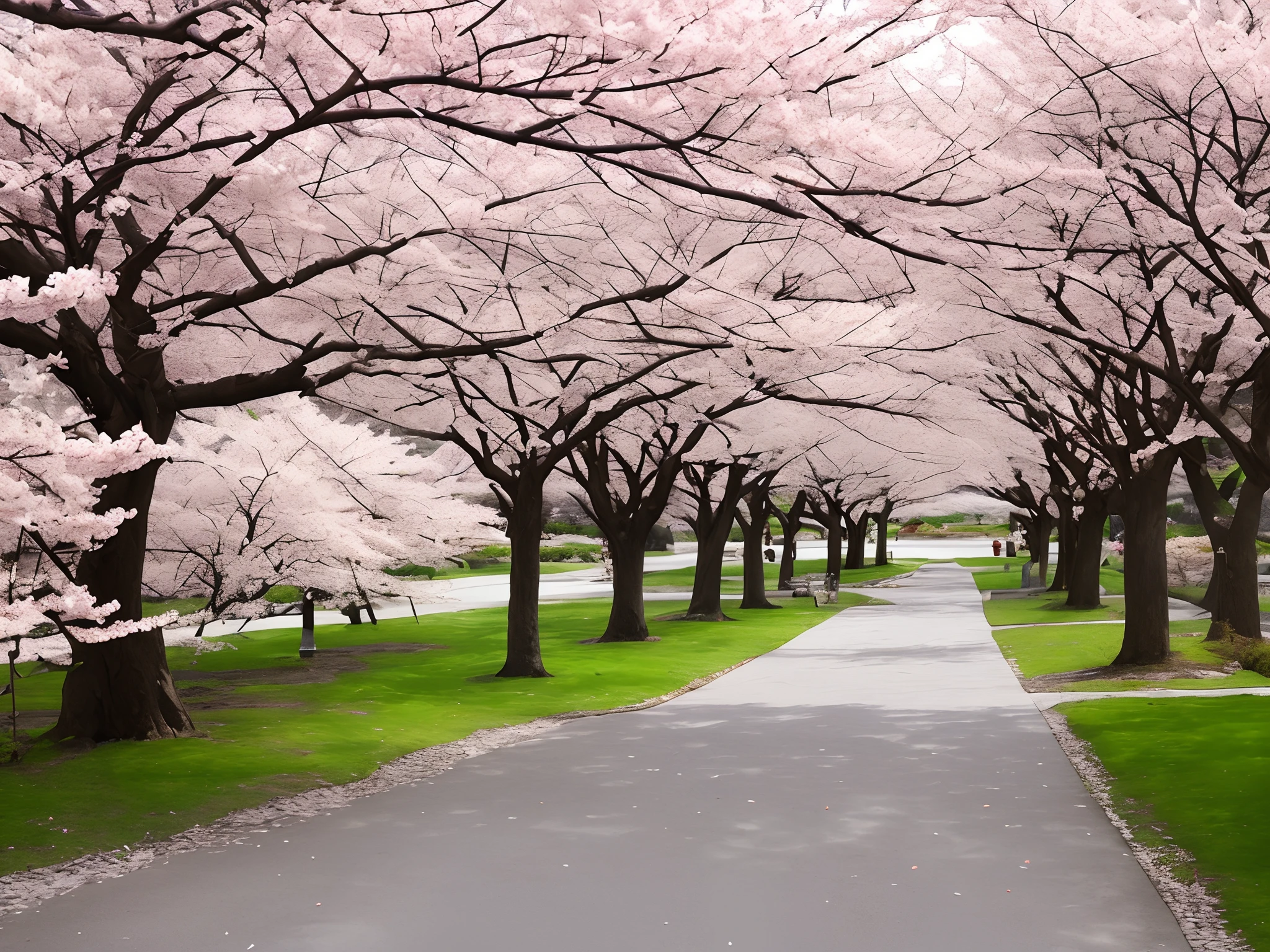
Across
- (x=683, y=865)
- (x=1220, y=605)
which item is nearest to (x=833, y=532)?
(x=1220, y=605)

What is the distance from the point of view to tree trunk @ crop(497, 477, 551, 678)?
17.5 meters

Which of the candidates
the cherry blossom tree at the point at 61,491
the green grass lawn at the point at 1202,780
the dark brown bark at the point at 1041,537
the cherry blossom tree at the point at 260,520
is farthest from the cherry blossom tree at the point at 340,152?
the dark brown bark at the point at 1041,537

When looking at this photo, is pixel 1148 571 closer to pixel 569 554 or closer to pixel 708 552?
pixel 708 552

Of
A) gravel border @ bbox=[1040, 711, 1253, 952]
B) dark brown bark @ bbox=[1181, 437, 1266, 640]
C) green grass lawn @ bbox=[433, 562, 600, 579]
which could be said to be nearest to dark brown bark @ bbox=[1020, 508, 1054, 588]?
green grass lawn @ bbox=[433, 562, 600, 579]

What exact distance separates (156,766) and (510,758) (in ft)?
10.3

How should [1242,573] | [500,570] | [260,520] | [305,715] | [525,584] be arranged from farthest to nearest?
[500,570] → [260,520] → [1242,573] → [525,584] → [305,715]

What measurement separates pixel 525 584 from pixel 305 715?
15.6 feet

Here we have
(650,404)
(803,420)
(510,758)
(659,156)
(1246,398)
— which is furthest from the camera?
(1246,398)

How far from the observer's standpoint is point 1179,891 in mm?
6285

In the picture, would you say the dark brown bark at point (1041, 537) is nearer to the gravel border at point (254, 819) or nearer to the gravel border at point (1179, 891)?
the gravel border at point (254, 819)

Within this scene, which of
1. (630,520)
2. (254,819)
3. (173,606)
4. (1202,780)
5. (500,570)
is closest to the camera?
(254,819)

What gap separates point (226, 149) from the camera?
34.0 feet

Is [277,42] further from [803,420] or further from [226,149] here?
[803,420]

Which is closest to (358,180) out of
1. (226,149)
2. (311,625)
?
(226,149)
